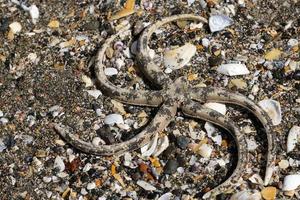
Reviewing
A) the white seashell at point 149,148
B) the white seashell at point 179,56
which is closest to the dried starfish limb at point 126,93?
the white seashell at point 149,148

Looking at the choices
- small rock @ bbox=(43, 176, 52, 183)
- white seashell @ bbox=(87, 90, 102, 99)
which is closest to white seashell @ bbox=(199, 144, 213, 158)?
white seashell @ bbox=(87, 90, 102, 99)

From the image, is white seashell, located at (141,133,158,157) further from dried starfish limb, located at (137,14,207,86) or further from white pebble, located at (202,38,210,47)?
white pebble, located at (202,38,210,47)

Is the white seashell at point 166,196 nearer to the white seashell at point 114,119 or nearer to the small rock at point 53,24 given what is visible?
the white seashell at point 114,119

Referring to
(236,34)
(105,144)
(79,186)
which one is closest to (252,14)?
(236,34)

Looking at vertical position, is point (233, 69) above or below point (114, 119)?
above

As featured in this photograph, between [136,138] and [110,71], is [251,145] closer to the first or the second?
[136,138]

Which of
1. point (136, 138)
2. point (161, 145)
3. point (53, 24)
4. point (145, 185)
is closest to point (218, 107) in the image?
point (161, 145)
